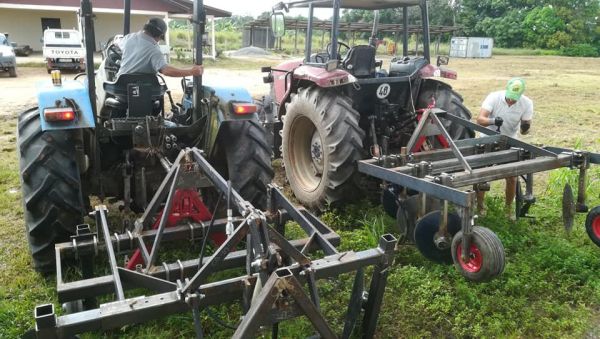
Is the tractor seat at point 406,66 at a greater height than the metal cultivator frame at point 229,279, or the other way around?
the tractor seat at point 406,66

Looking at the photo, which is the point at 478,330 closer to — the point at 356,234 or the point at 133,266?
the point at 356,234

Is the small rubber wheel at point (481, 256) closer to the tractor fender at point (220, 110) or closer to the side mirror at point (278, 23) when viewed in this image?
the tractor fender at point (220, 110)

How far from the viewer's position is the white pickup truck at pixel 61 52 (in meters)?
17.1

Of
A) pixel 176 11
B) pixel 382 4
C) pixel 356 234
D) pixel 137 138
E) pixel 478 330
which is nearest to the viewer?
pixel 478 330

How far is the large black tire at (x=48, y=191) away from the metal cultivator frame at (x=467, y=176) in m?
2.11

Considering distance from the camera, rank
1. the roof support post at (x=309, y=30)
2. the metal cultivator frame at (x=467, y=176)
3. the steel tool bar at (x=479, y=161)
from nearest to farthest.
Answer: the metal cultivator frame at (x=467, y=176) → the steel tool bar at (x=479, y=161) → the roof support post at (x=309, y=30)

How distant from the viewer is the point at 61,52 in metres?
17.2

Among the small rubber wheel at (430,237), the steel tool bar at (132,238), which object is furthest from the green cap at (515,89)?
the steel tool bar at (132,238)

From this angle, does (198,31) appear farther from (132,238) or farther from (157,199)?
(132,238)

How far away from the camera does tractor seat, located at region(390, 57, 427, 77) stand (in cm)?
525

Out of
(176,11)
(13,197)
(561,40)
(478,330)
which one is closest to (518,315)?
(478,330)

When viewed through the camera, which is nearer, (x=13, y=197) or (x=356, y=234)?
(x=356, y=234)

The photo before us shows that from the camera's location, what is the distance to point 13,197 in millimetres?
5020

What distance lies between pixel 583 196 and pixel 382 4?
2937 mm
